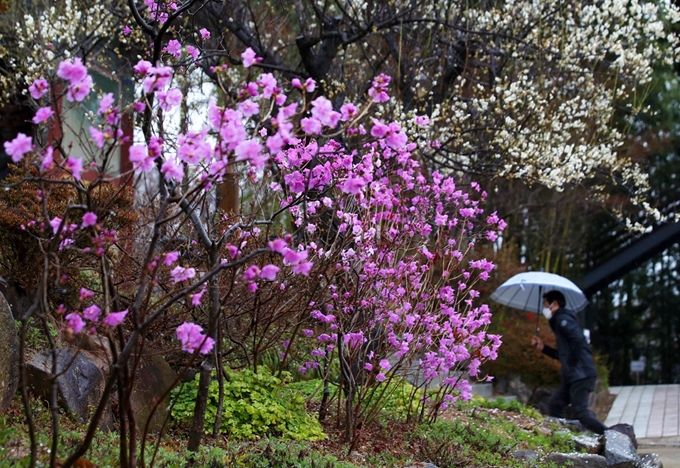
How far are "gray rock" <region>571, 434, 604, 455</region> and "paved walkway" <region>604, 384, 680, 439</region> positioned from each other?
2896mm

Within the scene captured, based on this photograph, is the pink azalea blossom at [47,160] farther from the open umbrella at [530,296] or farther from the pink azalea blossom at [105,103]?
the open umbrella at [530,296]

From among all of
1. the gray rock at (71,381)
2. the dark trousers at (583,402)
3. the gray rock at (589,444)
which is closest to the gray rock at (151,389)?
the gray rock at (71,381)

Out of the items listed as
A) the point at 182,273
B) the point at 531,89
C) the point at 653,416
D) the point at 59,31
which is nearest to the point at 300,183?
the point at 182,273

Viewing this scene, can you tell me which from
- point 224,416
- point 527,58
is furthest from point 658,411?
point 224,416

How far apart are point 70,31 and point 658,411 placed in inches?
371

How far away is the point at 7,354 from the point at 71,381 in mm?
608

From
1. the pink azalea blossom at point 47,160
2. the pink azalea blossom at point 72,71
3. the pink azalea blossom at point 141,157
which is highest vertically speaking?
the pink azalea blossom at point 72,71

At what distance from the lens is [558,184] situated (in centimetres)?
838

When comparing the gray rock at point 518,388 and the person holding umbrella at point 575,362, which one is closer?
the person holding umbrella at point 575,362

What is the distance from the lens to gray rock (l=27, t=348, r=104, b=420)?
450 cm

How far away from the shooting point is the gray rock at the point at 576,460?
6102 mm

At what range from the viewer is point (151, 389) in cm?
512

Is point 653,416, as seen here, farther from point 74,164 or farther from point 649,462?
point 74,164

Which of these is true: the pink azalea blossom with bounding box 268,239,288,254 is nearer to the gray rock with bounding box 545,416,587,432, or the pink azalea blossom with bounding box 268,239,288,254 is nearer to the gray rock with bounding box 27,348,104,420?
the gray rock with bounding box 27,348,104,420
